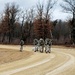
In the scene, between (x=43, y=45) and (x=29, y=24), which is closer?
(x=43, y=45)

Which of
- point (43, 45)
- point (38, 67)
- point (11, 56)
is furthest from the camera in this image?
point (43, 45)

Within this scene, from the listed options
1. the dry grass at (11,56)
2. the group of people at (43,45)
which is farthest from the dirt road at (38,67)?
the group of people at (43,45)

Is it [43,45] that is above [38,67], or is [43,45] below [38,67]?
above

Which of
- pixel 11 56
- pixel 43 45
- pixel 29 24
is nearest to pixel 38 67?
pixel 11 56

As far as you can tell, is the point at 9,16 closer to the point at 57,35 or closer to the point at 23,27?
the point at 23,27

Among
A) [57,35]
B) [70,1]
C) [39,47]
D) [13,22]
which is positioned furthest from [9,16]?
[39,47]

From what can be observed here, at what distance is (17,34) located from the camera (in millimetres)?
110625

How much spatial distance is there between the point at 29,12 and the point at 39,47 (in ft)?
178

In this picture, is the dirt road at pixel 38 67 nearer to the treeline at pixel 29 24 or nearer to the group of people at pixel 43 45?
the group of people at pixel 43 45

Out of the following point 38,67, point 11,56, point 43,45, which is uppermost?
A: point 43,45

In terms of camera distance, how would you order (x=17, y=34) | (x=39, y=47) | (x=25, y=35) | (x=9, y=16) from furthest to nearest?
(x=17, y=34) < (x=25, y=35) < (x=9, y=16) < (x=39, y=47)

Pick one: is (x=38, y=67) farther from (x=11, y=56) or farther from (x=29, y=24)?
(x=29, y=24)

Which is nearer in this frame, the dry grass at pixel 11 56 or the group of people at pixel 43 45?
the dry grass at pixel 11 56

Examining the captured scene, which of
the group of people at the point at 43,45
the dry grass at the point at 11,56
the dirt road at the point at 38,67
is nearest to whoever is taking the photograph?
the dirt road at the point at 38,67
